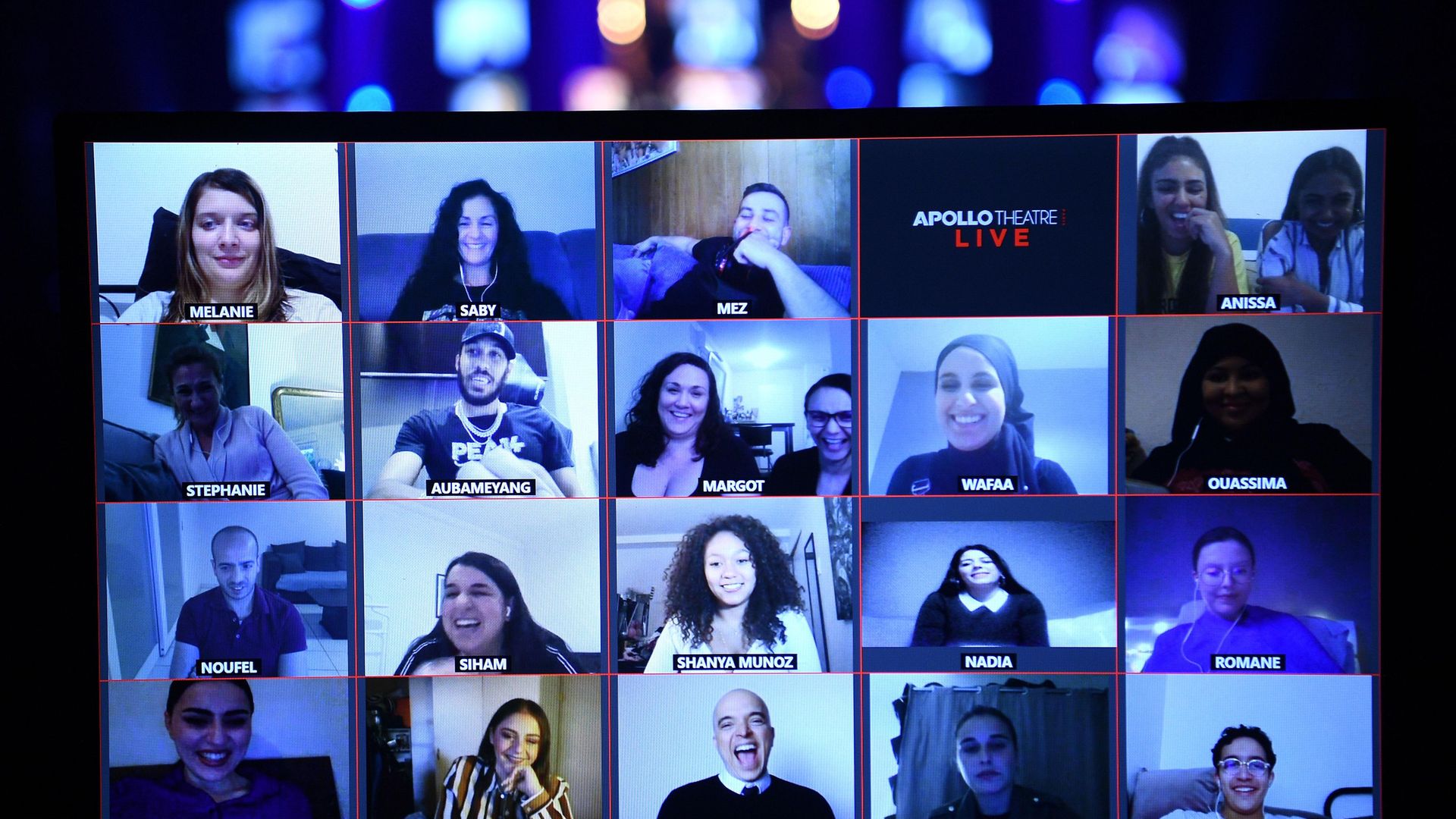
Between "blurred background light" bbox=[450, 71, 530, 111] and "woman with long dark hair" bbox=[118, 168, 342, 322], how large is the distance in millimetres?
448

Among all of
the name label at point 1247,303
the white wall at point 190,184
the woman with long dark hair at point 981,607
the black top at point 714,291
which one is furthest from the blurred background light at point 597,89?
the name label at point 1247,303

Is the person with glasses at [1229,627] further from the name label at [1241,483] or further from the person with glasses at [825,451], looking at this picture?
the person with glasses at [825,451]

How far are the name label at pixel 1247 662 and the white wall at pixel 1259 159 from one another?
880 mm

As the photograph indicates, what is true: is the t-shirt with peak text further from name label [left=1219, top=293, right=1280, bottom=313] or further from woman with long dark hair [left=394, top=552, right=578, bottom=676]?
name label [left=1219, top=293, right=1280, bottom=313]

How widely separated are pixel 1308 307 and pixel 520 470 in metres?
1.61

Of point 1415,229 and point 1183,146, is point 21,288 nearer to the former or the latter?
point 1183,146

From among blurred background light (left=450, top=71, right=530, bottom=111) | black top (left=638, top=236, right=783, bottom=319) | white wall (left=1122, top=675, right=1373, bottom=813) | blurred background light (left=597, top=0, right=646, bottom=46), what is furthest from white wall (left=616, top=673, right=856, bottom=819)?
blurred background light (left=597, top=0, right=646, bottom=46)

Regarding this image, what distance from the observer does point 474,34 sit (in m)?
2.10

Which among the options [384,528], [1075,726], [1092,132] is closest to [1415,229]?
[1092,132]

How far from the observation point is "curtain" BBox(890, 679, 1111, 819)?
1998 mm

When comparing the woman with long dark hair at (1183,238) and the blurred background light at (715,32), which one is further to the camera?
the blurred background light at (715,32)

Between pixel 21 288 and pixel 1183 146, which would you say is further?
pixel 21 288

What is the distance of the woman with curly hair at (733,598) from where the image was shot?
2.00 meters

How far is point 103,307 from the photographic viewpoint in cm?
199
